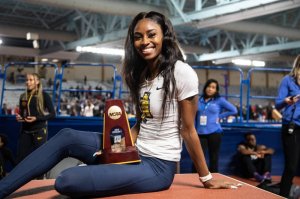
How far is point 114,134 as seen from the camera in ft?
5.70

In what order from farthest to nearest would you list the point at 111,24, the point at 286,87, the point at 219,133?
1. the point at 111,24
2. the point at 219,133
3. the point at 286,87

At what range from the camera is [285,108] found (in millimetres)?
2982

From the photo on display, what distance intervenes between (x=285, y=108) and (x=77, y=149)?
6.49ft

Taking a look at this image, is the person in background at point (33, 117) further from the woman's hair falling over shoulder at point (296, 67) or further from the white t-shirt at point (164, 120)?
the woman's hair falling over shoulder at point (296, 67)

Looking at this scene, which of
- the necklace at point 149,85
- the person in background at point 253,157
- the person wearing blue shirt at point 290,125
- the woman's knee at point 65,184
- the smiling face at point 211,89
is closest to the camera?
the woman's knee at point 65,184

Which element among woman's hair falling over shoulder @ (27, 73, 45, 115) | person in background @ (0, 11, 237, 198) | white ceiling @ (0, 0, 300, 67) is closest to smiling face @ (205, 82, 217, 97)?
woman's hair falling over shoulder @ (27, 73, 45, 115)

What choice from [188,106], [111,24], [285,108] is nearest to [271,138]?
[285,108]

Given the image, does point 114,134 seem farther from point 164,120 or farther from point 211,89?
point 211,89

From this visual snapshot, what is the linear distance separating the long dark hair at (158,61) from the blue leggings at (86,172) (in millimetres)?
321

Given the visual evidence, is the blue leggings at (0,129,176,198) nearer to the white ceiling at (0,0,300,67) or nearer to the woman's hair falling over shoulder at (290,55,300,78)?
the woman's hair falling over shoulder at (290,55,300,78)

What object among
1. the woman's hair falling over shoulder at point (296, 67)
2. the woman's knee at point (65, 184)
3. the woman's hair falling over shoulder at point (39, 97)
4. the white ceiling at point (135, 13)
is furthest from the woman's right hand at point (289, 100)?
the white ceiling at point (135, 13)

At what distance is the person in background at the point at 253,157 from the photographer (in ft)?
17.3

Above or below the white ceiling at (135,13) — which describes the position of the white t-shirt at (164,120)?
below

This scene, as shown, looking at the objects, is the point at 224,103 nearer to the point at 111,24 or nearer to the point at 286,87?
the point at 286,87
